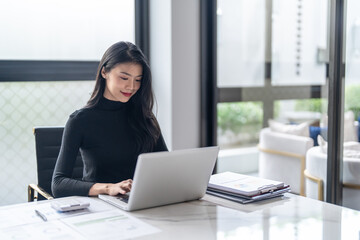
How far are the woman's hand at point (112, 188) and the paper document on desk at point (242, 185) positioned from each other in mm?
338

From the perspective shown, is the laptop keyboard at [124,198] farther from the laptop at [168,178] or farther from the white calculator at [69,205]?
the white calculator at [69,205]

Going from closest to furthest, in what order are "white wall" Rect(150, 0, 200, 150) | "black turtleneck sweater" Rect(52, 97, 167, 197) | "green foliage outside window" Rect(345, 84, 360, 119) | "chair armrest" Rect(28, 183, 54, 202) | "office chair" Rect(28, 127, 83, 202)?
"black turtleneck sweater" Rect(52, 97, 167, 197)
"chair armrest" Rect(28, 183, 54, 202)
"office chair" Rect(28, 127, 83, 202)
"green foliage outside window" Rect(345, 84, 360, 119)
"white wall" Rect(150, 0, 200, 150)

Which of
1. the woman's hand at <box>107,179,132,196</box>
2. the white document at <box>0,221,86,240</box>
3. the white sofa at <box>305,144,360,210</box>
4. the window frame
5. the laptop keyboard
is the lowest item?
the white sofa at <box>305,144,360,210</box>

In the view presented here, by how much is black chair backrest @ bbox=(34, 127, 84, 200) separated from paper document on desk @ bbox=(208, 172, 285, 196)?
0.87m

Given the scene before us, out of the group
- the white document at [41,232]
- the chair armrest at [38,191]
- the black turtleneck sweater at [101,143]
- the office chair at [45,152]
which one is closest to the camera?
the white document at [41,232]

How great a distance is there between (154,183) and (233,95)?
2.06 meters

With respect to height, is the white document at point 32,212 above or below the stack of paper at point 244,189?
below

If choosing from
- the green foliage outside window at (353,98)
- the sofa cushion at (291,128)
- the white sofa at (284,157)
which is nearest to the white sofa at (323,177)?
the white sofa at (284,157)

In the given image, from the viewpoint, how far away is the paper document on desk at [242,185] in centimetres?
173

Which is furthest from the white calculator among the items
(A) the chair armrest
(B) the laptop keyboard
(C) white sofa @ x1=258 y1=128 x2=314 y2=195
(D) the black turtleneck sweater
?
(C) white sofa @ x1=258 y1=128 x2=314 y2=195

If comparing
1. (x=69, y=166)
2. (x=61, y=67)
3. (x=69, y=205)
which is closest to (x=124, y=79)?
(x=69, y=166)

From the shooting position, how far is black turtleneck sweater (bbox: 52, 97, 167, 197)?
2.00 m

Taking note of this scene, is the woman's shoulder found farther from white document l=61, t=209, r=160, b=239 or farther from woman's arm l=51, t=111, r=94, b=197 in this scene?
white document l=61, t=209, r=160, b=239

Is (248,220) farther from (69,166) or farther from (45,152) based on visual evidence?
(45,152)
